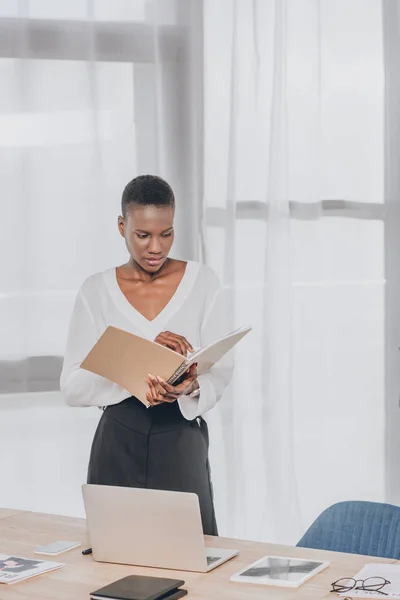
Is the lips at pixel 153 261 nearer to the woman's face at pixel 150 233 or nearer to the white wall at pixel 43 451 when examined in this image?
the woman's face at pixel 150 233

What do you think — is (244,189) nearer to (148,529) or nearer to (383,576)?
(148,529)

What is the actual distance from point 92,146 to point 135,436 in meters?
1.64

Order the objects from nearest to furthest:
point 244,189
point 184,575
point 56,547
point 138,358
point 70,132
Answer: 1. point 184,575
2. point 56,547
3. point 138,358
4. point 70,132
5. point 244,189

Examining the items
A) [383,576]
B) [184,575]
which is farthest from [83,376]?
[383,576]

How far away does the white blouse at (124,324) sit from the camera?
8.52 ft

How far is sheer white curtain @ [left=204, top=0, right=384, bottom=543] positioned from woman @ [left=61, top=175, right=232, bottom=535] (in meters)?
1.22

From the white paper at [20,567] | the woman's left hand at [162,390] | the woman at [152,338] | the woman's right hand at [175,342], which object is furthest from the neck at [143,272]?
the white paper at [20,567]

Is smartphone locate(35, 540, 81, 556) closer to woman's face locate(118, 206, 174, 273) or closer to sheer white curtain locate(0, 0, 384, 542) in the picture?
woman's face locate(118, 206, 174, 273)

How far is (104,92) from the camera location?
384 centimetres

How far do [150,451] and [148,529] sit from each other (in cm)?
57

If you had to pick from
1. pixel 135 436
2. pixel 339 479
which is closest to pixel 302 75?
pixel 339 479

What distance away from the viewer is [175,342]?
246cm

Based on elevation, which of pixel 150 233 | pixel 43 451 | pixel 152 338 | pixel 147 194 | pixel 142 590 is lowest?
pixel 43 451

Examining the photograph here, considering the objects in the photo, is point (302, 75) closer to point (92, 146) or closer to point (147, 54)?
point (147, 54)
